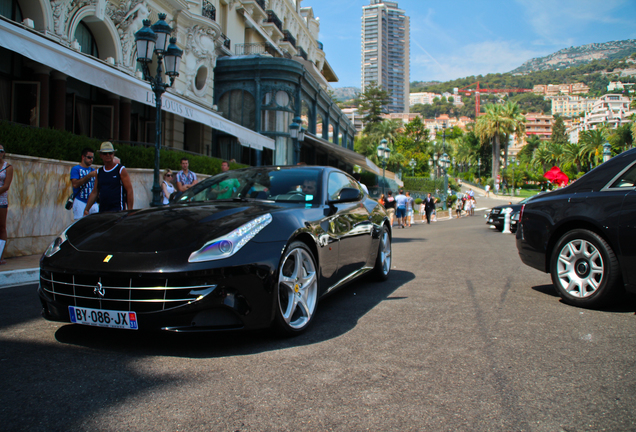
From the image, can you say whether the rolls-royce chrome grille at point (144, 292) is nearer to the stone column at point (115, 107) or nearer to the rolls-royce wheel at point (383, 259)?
the rolls-royce wheel at point (383, 259)

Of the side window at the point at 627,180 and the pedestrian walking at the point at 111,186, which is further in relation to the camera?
the pedestrian walking at the point at 111,186

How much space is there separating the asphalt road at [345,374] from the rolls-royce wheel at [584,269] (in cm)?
22

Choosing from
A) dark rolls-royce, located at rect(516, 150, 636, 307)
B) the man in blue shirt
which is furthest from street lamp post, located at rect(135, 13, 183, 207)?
dark rolls-royce, located at rect(516, 150, 636, 307)

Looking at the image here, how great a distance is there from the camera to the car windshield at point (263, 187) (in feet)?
15.1

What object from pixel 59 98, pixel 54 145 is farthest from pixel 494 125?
pixel 54 145

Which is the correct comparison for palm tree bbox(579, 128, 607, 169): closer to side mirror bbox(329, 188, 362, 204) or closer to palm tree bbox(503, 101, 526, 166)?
palm tree bbox(503, 101, 526, 166)

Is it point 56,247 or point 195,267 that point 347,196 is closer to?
point 195,267

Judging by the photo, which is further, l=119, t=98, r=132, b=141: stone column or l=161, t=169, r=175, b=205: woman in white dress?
l=119, t=98, r=132, b=141: stone column

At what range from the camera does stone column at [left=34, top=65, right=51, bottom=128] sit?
45.3ft

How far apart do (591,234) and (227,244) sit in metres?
3.41

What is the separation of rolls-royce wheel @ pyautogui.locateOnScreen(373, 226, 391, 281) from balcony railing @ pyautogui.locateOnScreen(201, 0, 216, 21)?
20.6 meters

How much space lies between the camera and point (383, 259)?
621 cm

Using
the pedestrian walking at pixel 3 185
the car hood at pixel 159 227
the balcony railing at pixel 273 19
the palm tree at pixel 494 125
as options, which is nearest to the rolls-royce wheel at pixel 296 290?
the car hood at pixel 159 227

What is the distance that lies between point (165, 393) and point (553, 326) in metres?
3.06
